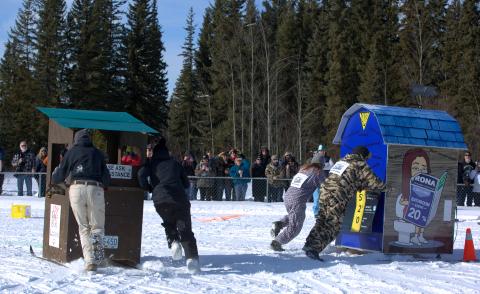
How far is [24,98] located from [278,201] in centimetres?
3752

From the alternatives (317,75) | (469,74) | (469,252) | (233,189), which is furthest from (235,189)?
(317,75)

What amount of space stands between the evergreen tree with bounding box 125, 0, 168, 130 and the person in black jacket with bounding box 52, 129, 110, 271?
47.2 metres

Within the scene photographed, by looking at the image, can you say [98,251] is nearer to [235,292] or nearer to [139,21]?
[235,292]

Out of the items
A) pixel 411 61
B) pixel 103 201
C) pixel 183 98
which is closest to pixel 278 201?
pixel 103 201

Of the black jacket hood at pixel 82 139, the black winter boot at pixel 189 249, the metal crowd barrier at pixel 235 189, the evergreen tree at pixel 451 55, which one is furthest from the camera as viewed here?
the evergreen tree at pixel 451 55

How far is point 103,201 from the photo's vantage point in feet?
28.6

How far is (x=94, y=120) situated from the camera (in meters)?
9.45

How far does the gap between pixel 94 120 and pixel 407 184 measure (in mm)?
4757

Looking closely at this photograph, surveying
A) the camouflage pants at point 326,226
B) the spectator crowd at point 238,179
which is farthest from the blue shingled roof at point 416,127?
the spectator crowd at point 238,179

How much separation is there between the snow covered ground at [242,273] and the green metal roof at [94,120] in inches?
68.3

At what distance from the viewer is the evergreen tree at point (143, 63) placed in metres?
56.0

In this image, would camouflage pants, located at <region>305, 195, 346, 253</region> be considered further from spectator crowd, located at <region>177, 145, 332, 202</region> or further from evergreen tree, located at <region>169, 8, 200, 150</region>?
evergreen tree, located at <region>169, 8, 200, 150</region>

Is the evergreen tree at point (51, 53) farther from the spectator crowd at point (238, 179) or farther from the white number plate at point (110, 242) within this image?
the white number plate at point (110, 242)

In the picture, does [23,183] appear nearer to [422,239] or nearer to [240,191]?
[240,191]
